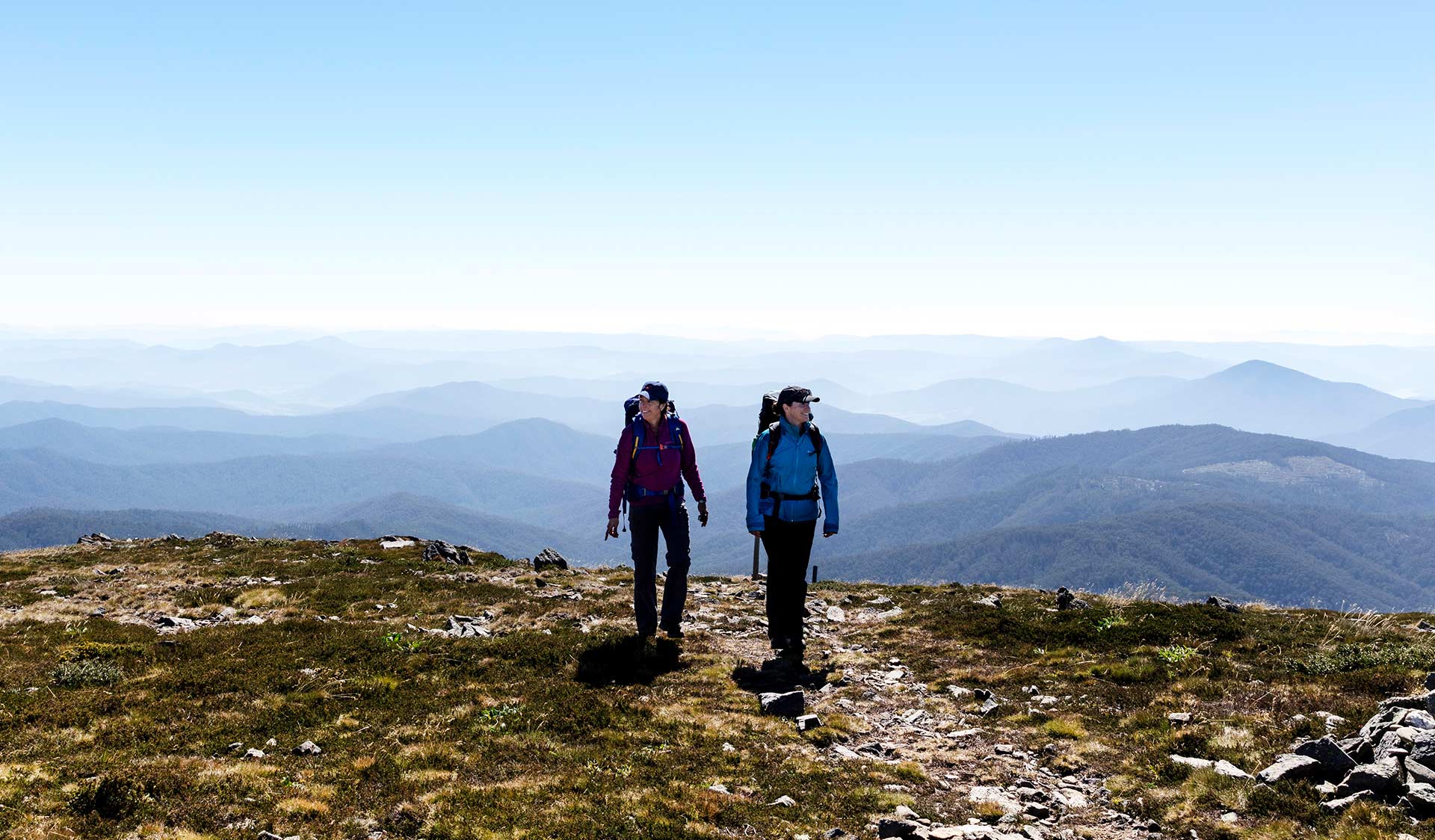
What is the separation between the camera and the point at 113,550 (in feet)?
111

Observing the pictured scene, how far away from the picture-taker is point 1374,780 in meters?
7.91

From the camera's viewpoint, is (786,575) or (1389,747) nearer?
(1389,747)

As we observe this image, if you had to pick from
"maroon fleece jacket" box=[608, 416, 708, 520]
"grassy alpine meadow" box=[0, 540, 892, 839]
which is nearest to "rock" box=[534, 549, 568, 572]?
"grassy alpine meadow" box=[0, 540, 892, 839]

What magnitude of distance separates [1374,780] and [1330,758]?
1.98 ft

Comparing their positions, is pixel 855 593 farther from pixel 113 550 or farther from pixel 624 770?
pixel 113 550

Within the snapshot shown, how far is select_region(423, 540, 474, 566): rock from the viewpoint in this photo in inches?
1172

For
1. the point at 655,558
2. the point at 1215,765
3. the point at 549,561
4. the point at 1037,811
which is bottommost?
the point at 549,561

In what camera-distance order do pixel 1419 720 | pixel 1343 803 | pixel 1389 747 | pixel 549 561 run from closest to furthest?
1. pixel 1343 803
2. pixel 1389 747
3. pixel 1419 720
4. pixel 549 561

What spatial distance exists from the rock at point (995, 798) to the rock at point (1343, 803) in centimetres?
304

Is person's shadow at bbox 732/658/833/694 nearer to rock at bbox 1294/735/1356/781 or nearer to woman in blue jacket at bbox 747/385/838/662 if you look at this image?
woman in blue jacket at bbox 747/385/838/662

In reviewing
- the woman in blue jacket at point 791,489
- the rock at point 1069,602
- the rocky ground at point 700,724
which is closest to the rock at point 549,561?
the rocky ground at point 700,724

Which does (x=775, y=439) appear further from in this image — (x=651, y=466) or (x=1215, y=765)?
(x=1215, y=765)

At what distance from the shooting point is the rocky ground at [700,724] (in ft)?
27.0

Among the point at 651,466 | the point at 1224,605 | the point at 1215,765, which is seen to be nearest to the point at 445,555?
the point at 651,466
